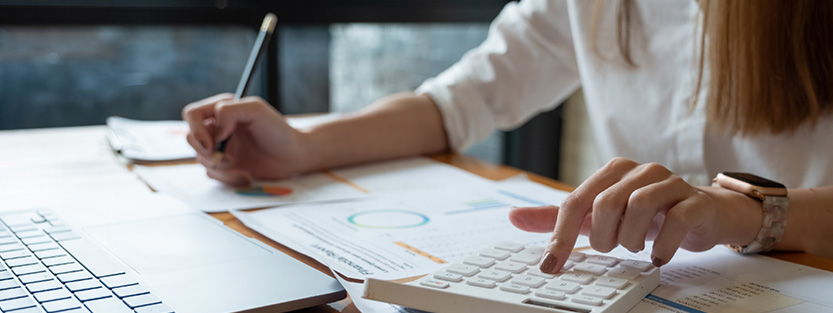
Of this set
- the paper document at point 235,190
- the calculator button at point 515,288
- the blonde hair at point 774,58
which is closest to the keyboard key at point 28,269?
the paper document at point 235,190

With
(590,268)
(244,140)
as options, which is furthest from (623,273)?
(244,140)

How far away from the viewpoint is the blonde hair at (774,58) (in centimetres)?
80

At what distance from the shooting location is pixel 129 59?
86.9 inches

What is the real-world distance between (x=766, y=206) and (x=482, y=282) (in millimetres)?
292

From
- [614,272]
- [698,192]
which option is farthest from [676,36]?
[614,272]

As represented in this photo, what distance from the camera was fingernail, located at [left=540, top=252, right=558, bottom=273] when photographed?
56cm

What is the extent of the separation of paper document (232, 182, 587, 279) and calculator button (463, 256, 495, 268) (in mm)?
65

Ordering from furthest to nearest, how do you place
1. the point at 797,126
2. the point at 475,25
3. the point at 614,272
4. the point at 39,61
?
the point at 475,25 → the point at 39,61 → the point at 797,126 → the point at 614,272

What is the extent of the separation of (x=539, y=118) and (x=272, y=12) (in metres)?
1.03

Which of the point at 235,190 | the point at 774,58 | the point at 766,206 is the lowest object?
the point at 235,190

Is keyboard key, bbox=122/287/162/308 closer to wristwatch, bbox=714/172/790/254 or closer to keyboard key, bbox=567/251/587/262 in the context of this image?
keyboard key, bbox=567/251/587/262

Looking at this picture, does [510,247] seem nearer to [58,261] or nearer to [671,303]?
[671,303]

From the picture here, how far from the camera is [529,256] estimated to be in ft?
1.93

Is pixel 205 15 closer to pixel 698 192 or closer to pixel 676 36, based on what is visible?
pixel 676 36
